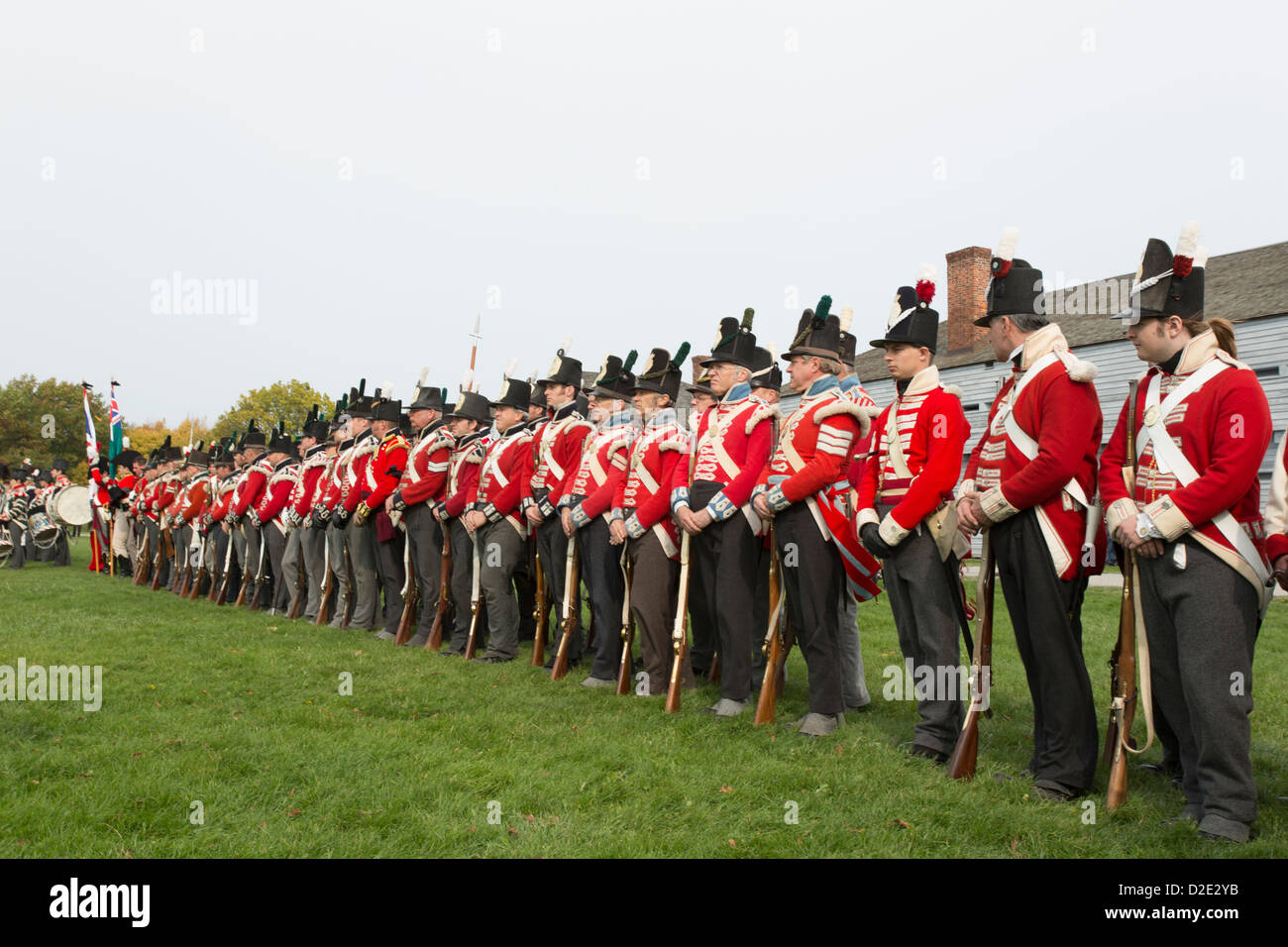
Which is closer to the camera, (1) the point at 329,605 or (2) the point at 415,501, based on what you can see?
(2) the point at 415,501

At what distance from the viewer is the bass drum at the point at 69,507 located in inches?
979

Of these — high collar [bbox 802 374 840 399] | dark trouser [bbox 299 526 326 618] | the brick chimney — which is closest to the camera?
high collar [bbox 802 374 840 399]

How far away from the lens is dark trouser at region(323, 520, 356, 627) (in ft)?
40.7

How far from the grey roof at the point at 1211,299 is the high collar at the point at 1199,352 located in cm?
1888

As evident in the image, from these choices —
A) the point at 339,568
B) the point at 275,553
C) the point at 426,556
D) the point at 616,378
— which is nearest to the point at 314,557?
the point at 339,568

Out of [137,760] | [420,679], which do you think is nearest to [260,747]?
[137,760]

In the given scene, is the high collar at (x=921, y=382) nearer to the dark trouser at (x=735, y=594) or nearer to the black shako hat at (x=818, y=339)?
the black shako hat at (x=818, y=339)

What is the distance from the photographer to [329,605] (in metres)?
13.0

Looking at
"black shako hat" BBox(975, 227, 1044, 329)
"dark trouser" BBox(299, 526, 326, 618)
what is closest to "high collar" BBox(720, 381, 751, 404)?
"black shako hat" BBox(975, 227, 1044, 329)

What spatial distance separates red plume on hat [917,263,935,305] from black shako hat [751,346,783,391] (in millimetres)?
1741

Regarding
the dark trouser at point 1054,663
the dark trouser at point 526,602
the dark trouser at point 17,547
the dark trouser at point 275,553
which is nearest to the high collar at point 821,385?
the dark trouser at point 1054,663

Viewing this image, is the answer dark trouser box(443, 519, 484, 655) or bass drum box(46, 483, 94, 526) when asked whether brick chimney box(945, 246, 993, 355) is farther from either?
bass drum box(46, 483, 94, 526)
